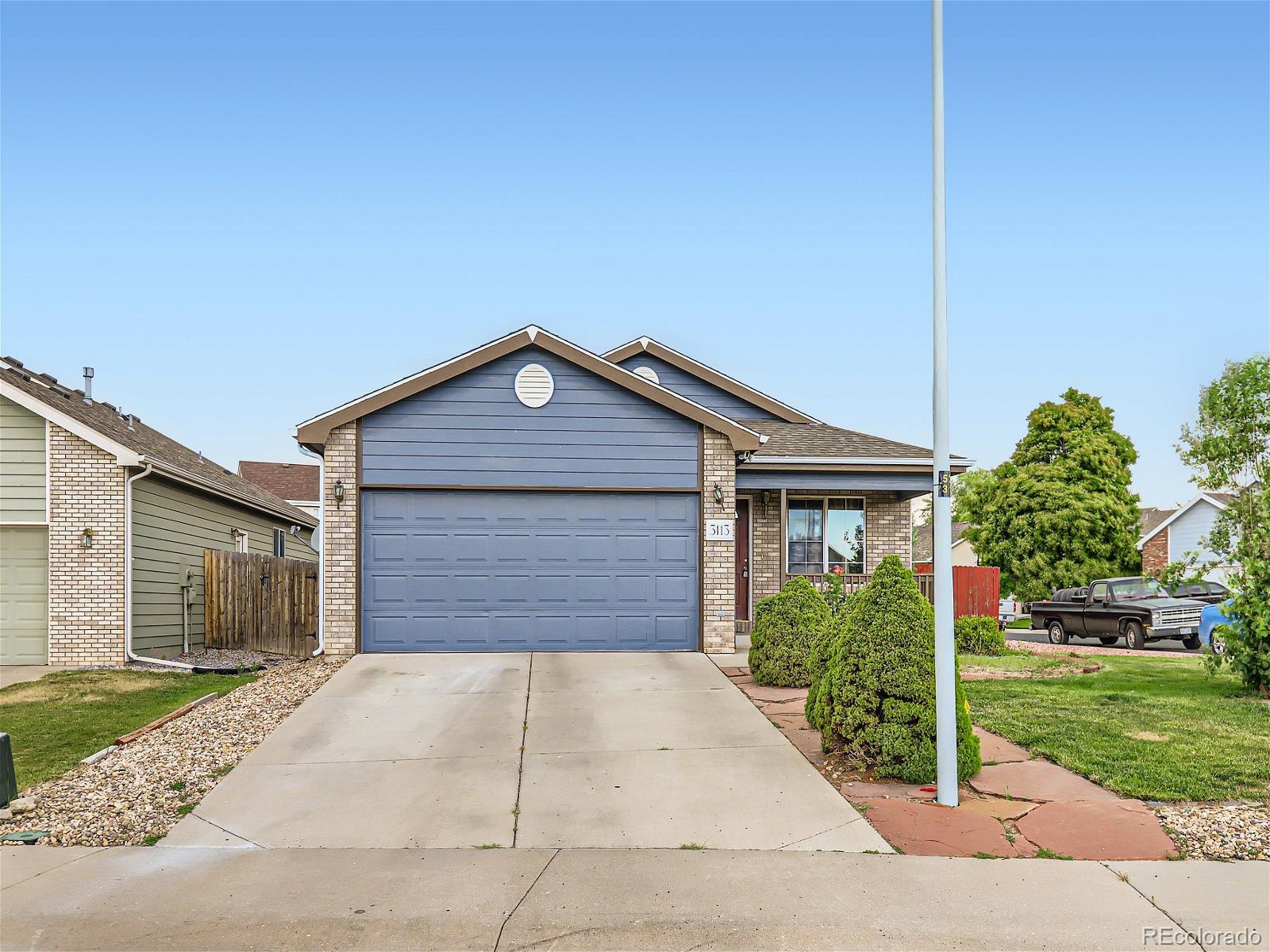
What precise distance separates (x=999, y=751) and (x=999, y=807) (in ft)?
5.97

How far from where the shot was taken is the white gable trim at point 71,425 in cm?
1421

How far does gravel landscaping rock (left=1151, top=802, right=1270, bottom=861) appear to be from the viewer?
598 centimetres

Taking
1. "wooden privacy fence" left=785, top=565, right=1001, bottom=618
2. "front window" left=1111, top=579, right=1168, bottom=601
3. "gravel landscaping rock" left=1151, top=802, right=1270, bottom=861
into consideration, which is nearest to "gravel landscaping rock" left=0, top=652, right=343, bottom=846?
"gravel landscaping rock" left=1151, top=802, right=1270, bottom=861

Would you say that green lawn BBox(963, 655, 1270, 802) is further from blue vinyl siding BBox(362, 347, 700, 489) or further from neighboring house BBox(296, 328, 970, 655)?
blue vinyl siding BBox(362, 347, 700, 489)

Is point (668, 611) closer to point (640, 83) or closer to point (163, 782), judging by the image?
point (163, 782)

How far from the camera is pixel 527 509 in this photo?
45.2ft

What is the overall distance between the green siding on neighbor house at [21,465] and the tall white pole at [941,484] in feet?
43.9

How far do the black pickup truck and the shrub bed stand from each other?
456cm

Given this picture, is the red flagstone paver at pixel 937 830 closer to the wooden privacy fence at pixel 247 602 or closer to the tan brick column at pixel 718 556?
the tan brick column at pixel 718 556

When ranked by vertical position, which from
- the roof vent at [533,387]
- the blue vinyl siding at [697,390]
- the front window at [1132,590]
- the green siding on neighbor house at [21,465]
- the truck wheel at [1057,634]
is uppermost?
the blue vinyl siding at [697,390]

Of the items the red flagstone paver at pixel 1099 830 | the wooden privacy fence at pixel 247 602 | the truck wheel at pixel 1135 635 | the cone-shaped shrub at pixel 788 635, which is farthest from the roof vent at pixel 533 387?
the truck wheel at pixel 1135 635

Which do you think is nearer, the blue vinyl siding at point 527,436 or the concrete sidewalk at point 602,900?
the concrete sidewalk at point 602,900

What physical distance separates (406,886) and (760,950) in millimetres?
2069

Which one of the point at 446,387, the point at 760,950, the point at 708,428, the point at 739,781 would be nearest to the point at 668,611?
the point at 708,428
